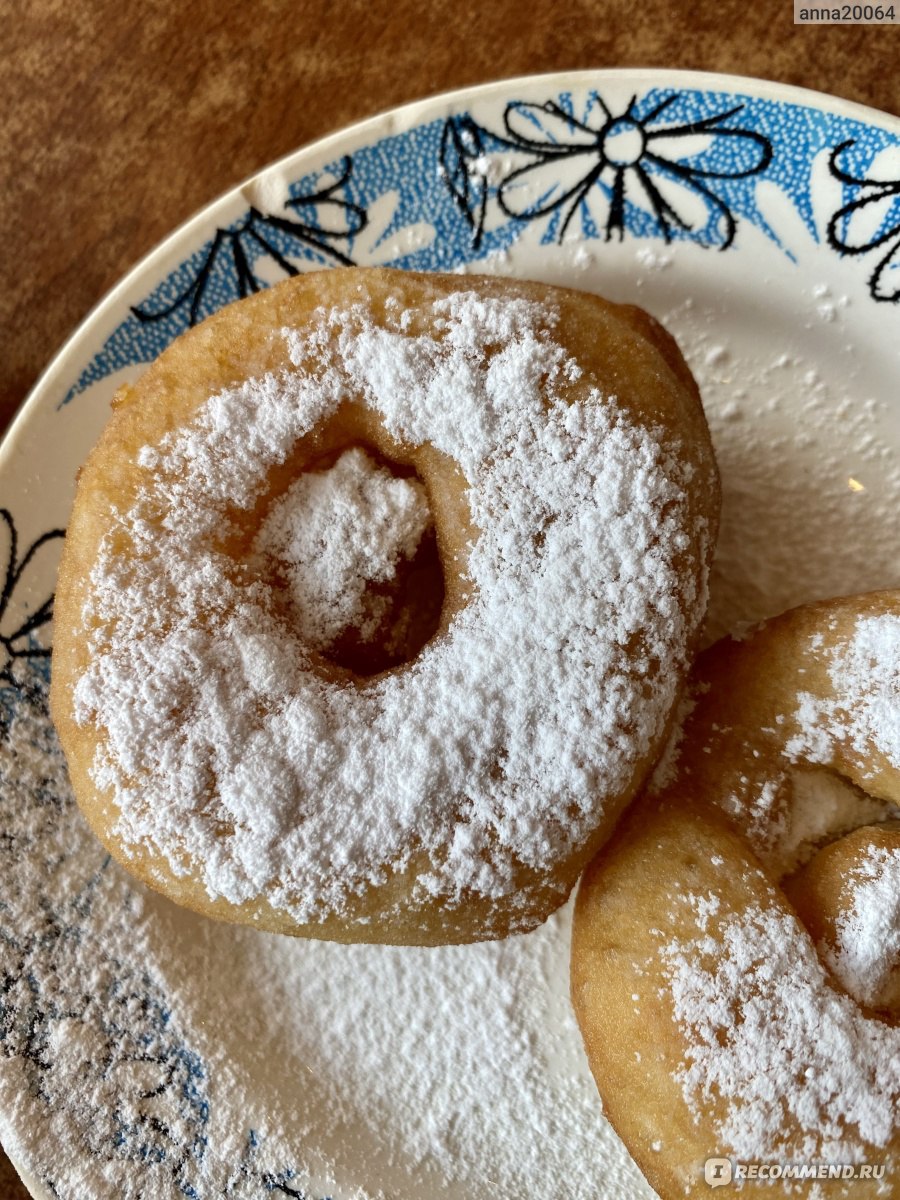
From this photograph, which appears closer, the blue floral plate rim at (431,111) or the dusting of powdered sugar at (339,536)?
the dusting of powdered sugar at (339,536)

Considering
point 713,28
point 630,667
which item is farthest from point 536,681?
point 713,28

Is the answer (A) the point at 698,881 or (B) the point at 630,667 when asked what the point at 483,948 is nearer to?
(A) the point at 698,881

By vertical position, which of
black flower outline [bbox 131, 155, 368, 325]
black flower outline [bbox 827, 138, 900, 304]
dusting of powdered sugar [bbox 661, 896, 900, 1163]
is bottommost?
dusting of powdered sugar [bbox 661, 896, 900, 1163]

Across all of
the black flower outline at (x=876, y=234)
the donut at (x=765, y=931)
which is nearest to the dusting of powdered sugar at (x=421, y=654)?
the donut at (x=765, y=931)

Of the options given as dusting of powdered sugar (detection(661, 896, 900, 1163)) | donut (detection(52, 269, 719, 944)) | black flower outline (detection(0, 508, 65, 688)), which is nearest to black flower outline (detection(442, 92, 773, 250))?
donut (detection(52, 269, 719, 944))

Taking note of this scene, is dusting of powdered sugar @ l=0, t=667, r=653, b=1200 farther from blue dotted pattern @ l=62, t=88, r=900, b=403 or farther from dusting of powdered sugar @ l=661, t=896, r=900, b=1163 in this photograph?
blue dotted pattern @ l=62, t=88, r=900, b=403

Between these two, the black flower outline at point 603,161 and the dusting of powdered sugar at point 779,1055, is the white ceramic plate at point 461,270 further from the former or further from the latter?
the dusting of powdered sugar at point 779,1055
